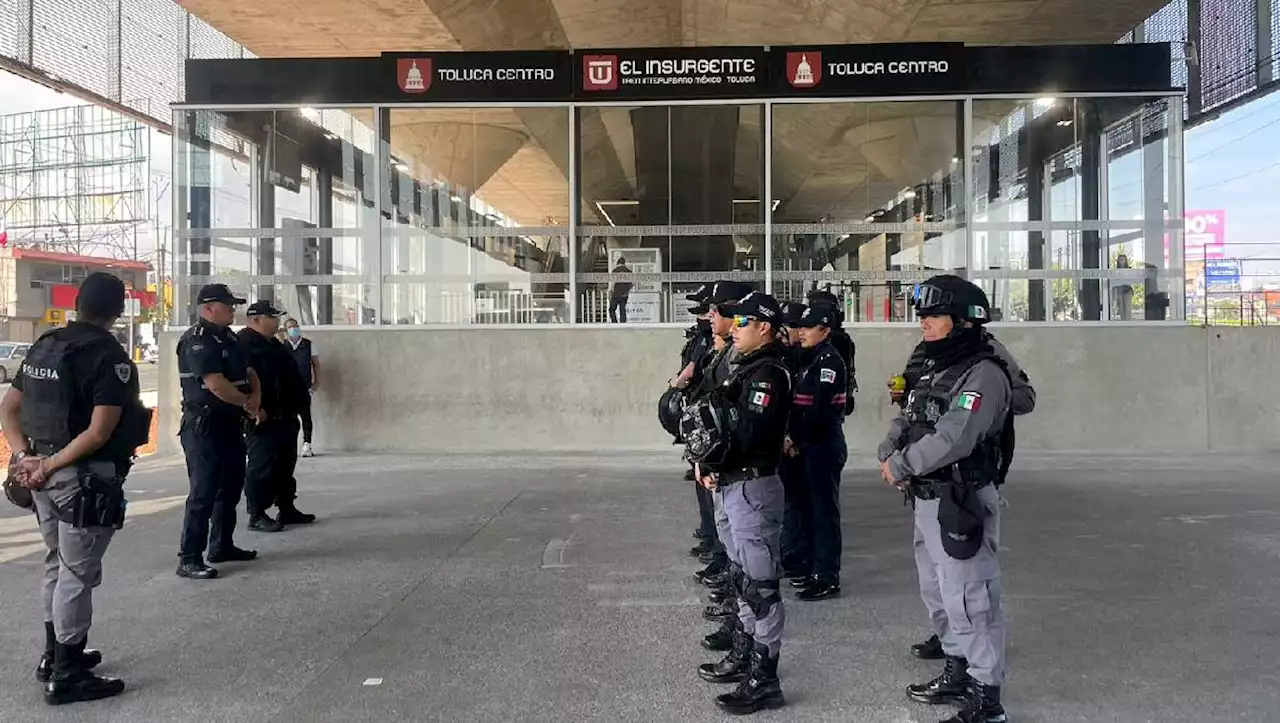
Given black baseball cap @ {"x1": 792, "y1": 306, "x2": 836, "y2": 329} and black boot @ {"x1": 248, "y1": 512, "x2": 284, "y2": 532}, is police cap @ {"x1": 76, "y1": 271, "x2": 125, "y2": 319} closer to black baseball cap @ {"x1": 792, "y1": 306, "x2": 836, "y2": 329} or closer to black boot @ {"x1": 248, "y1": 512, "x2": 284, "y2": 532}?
black boot @ {"x1": 248, "y1": 512, "x2": 284, "y2": 532}

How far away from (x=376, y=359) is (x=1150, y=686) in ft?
30.8

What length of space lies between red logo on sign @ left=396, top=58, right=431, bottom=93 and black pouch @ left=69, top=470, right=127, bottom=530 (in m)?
8.39

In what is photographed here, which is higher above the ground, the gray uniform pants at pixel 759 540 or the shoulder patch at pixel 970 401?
the shoulder patch at pixel 970 401

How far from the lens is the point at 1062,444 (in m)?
10.5

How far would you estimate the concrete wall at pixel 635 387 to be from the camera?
34.6 feet

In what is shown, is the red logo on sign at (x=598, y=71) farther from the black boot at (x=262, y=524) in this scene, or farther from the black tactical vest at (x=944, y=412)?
the black tactical vest at (x=944, y=412)

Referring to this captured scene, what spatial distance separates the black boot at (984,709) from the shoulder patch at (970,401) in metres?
1.08

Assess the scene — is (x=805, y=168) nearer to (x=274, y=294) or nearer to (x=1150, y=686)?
(x=274, y=294)

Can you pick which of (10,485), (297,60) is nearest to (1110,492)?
(10,485)

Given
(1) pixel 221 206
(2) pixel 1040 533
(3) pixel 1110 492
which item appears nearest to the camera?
(2) pixel 1040 533

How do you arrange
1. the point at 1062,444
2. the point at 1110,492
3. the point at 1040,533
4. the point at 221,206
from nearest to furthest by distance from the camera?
the point at 1040,533 < the point at 1110,492 < the point at 1062,444 < the point at 221,206

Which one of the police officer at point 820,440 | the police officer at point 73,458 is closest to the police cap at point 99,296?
the police officer at point 73,458

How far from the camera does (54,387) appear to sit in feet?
11.9

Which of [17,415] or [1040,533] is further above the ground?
[17,415]
